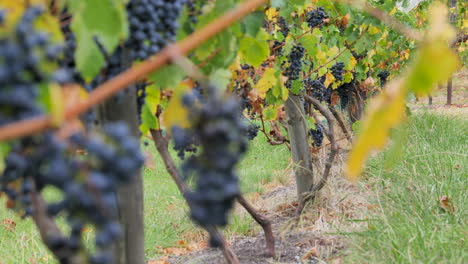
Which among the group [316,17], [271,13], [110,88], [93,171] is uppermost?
[316,17]

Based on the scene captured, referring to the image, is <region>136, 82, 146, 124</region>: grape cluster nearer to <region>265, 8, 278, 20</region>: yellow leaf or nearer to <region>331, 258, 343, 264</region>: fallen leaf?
<region>331, 258, 343, 264</region>: fallen leaf

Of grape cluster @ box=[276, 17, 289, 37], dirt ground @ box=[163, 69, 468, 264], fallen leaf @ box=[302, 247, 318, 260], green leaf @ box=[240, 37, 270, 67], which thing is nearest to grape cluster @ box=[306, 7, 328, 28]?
grape cluster @ box=[276, 17, 289, 37]

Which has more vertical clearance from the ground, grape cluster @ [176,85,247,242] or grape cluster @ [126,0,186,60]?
grape cluster @ [126,0,186,60]

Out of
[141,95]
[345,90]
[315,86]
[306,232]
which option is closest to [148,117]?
[141,95]

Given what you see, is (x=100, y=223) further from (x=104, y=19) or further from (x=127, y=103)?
(x=127, y=103)

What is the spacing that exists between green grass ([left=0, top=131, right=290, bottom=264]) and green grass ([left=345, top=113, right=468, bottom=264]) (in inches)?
50.8

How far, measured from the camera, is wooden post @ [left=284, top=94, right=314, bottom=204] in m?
4.00

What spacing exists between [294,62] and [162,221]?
6.96 ft

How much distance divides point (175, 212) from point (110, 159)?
4.41m

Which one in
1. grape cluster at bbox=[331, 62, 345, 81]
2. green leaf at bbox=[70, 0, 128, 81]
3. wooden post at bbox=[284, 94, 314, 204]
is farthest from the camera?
grape cluster at bbox=[331, 62, 345, 81]

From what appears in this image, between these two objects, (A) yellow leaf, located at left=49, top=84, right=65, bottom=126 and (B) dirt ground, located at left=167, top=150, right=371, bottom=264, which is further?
(B) dirt ground, located at left=167, top=150, right=371, bottom=264

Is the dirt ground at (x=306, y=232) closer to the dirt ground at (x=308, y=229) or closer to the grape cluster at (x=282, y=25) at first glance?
the dirt ground at (x=308, y=229)

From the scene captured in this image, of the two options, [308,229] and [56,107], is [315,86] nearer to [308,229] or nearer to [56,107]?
[308,229]

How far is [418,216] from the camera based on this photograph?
2889 millimetres
